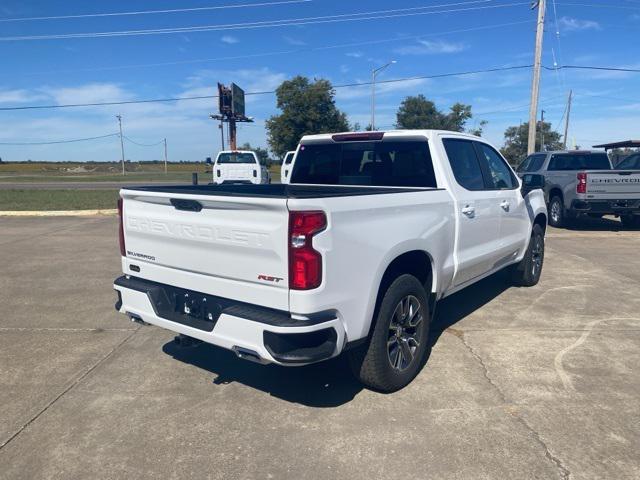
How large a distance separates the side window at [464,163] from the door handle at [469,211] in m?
0.21

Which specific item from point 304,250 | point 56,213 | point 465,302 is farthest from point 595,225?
point 56,213

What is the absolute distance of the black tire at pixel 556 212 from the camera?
42.2ft

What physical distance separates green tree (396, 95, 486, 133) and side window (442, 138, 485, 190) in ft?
164

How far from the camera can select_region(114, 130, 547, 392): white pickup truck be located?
2906mm

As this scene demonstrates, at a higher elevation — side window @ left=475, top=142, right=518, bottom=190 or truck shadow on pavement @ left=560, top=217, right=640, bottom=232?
side window @ left=475, top=142, right=518, bottom=190

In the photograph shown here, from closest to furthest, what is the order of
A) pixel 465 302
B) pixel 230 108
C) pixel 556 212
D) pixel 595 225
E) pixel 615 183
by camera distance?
1. pixel 465 302
2. pixel 615 183
3. pixel 556 212
4. pixel 595 225
5. pixel 230 108

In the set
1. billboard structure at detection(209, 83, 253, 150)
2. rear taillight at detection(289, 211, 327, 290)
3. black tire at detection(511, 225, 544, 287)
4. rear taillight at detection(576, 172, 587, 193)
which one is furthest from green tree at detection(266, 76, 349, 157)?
rear taillight at detection(289, 211, 327, 290)

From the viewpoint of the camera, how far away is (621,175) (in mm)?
11289

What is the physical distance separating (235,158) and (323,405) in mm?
18135

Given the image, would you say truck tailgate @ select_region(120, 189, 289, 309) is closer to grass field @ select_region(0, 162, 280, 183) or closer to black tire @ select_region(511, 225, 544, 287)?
black tire @ select_region(511, 225, 544, 287)

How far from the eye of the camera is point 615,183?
37.3 feet

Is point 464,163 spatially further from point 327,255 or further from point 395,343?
point 327,255

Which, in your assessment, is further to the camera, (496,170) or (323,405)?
(496,170)

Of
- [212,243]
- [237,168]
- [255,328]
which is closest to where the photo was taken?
[255,328]
